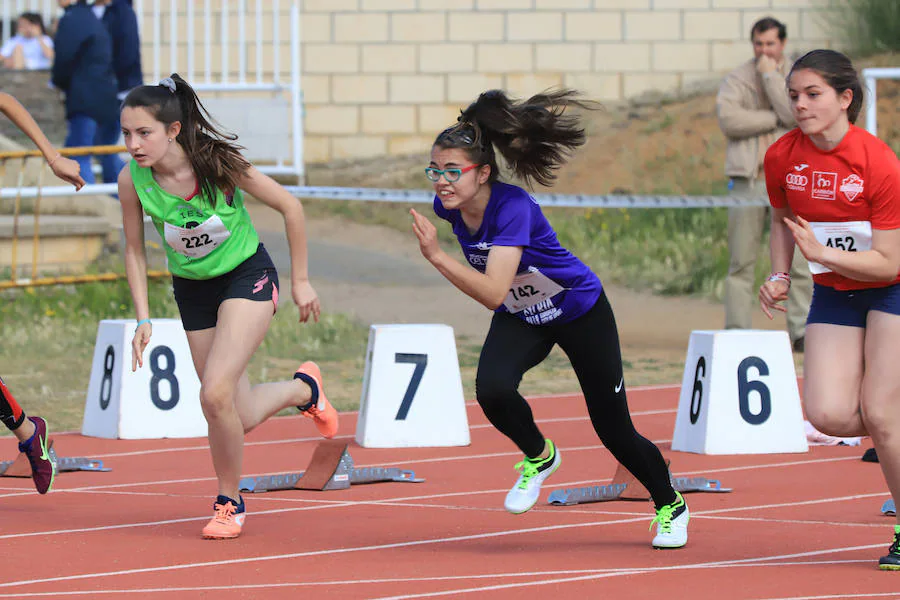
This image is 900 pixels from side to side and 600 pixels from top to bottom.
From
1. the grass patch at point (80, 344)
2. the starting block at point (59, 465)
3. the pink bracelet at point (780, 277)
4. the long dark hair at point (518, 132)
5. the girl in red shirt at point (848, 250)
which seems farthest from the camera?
the grass patch at point (80, 344)

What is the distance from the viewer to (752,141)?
463 inches

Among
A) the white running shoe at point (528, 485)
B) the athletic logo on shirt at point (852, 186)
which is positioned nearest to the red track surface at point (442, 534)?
the white running shoe at point (528, 485)

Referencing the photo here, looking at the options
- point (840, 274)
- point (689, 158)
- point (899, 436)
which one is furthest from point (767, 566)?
point (689, 158)

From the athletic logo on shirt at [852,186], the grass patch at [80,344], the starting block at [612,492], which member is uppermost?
the athletic logo on shirt at [852,186]

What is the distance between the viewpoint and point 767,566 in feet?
18.4

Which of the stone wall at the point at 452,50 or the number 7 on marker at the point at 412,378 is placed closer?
the number 7 on marker at the point at 412,378

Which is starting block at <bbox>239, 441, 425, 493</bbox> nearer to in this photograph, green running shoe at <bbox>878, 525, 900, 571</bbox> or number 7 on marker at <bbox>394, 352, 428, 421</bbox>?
number 7 on marker at <bbox>394, 352, 428, 421</bbox>

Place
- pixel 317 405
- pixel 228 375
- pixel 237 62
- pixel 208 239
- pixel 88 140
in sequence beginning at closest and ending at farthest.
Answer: pixel 228 375, pixel 208 239, pixel 317 405, pixel 88 140, pixel 237 62

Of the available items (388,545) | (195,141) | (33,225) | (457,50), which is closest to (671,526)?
(388,545)

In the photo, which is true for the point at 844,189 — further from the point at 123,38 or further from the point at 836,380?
the point at 123,38

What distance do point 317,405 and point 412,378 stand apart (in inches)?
56.8

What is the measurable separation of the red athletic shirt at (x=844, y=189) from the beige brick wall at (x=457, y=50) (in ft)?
49.2

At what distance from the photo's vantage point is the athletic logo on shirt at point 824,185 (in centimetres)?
551

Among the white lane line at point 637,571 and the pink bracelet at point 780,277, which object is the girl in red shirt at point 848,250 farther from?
the white lane line at point 637,571
